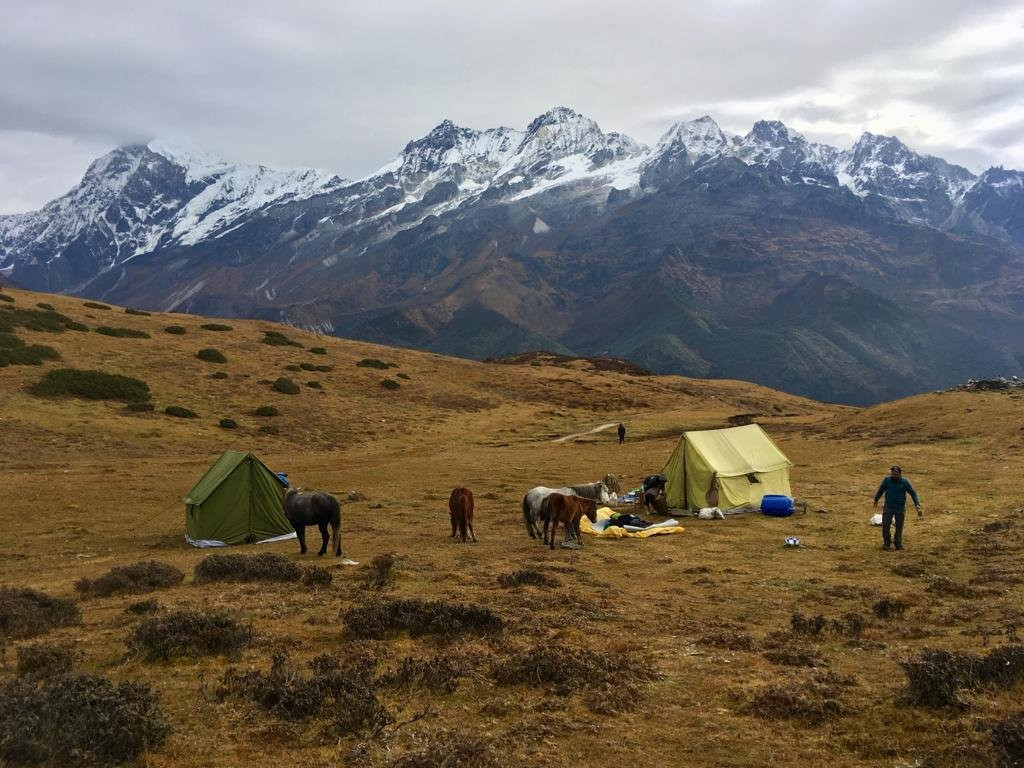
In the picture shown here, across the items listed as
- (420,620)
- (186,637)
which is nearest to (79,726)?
(186,637)

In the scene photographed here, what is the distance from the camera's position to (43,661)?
10234mm

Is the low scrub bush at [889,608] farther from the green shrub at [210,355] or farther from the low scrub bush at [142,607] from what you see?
the green shrub at [210,355]

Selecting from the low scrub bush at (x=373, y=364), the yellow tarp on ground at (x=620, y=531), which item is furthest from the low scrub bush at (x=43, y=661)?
the low scrub bush at (x=373, y=364)

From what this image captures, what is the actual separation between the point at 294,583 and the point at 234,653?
497 cm

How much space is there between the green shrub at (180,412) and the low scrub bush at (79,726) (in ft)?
140

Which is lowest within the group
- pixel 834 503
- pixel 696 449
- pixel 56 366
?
pixel 834 503

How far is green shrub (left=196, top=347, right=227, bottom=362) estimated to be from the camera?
62022 mm

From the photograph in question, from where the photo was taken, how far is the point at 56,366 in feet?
165

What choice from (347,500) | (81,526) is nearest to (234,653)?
(81,526)

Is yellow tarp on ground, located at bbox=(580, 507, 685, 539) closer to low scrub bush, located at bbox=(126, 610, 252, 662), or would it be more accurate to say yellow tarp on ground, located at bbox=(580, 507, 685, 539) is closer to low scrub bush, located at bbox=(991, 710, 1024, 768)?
low scrub bush, located at bbox=(126, 610, 252, 662)

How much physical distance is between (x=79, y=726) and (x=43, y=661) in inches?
130

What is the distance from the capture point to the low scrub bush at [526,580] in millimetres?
15586

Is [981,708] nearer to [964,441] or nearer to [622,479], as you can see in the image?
[622,479]

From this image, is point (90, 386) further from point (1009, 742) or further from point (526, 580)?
point (1009, 742)
